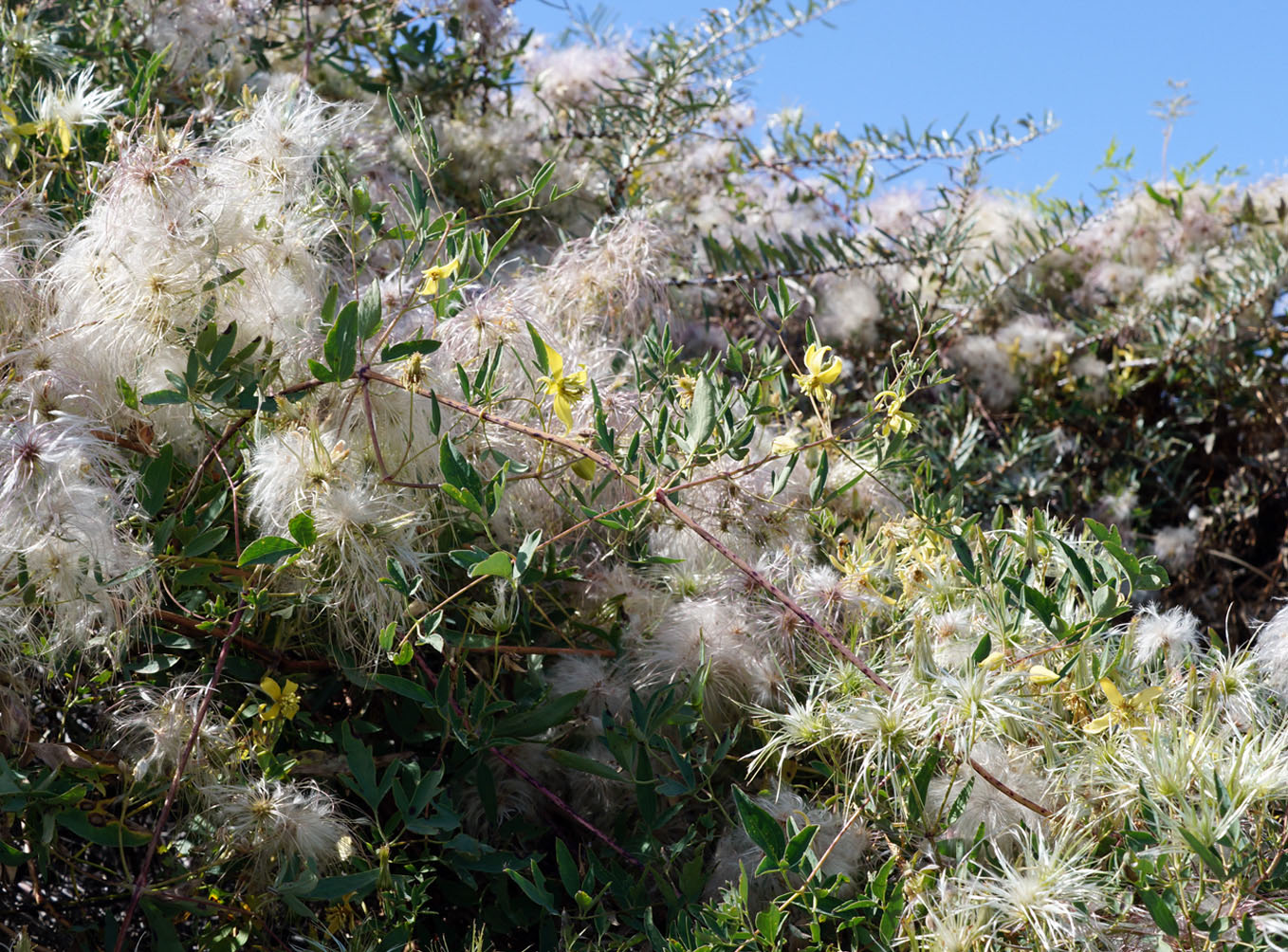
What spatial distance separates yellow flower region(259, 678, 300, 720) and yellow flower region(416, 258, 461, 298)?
0.45 meters

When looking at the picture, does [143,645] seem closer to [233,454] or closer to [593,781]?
[233,454]

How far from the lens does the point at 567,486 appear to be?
133 cm

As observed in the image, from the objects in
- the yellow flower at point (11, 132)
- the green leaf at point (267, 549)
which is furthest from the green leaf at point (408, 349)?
the yellow flower at point (11, 132)

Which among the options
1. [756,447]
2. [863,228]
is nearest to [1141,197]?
[863,228]

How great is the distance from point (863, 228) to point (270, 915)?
89.7 inches

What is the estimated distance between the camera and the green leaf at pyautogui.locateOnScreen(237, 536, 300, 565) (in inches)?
39.8

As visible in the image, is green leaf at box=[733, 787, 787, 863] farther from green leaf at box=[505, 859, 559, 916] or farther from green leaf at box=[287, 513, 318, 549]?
green leaf at box=[287, 513, 318, 549]

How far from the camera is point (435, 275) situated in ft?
3.79

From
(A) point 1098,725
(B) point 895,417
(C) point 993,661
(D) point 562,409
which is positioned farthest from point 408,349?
(A) point 1098,725

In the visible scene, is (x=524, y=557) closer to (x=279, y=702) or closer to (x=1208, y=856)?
(x=279, y=702)

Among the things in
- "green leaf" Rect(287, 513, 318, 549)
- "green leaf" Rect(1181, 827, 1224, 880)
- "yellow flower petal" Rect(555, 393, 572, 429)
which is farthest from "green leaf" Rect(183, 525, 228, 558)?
"green leaf" Rect(1181, 827, 1224, 880)

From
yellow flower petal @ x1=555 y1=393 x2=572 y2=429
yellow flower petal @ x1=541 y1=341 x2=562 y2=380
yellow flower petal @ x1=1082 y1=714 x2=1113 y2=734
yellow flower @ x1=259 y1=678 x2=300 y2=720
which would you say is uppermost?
yellow flower petal @ x1=541 y1=341 x2=562 y2=380

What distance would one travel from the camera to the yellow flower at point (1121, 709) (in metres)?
1.05

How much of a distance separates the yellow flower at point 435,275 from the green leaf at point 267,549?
32 centimetres
